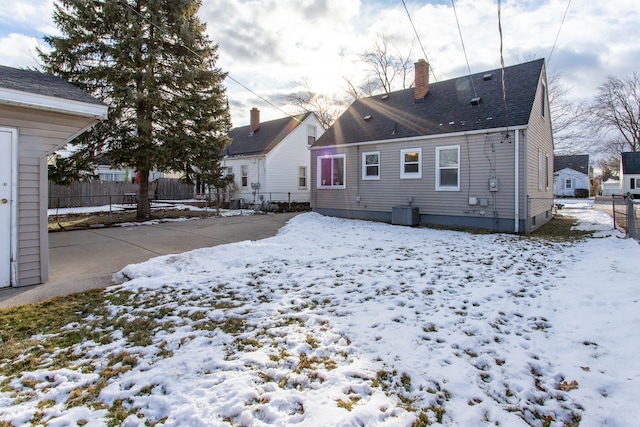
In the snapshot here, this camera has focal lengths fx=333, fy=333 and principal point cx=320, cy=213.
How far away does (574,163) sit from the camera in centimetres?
4600

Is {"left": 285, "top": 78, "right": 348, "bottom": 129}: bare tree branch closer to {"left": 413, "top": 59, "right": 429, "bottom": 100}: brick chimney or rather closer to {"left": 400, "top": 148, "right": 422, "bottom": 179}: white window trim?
{"left": 413, "top": 59, "right": 429, "bottom": 100}: brick chimney

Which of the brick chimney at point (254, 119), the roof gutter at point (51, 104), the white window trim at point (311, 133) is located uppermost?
the brick chimney at point (254, 119)

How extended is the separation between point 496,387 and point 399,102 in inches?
559

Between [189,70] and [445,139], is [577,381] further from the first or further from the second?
[189,70]

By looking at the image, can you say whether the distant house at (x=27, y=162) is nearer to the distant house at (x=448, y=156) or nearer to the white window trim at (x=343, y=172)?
the distant house at (x=448, y=156)

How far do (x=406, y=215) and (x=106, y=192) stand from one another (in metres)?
19.2

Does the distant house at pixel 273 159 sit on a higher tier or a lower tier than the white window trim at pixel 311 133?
lower

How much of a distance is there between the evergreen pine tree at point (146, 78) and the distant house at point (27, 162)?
24.0 feet

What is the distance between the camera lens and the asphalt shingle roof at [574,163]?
44562mm

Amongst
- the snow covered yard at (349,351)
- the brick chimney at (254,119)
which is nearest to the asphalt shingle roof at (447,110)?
the snow covered yard at (349,351)

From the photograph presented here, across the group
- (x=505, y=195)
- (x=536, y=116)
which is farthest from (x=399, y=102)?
(x=505, y=195)

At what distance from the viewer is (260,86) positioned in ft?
45.1

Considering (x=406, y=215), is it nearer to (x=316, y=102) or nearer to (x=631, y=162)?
(x=316, y=102)

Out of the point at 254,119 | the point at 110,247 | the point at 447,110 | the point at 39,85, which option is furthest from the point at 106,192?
the point at 447,110
